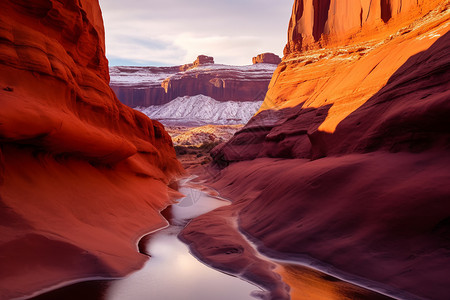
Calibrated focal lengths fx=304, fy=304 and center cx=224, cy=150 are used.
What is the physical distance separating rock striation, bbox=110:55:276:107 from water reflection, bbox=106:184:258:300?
378ft

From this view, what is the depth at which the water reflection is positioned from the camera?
4.28m

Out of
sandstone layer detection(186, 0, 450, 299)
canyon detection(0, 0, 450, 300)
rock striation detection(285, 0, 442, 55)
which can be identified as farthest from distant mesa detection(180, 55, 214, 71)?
sandstone layer detection(186, 0, 450, 299)

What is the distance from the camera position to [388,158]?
611 centimetres

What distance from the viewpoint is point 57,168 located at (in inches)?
274

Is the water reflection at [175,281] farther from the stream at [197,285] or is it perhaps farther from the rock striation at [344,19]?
the rock striation at [344,19]

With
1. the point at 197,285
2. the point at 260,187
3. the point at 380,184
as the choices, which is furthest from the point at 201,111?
the point at 197,285

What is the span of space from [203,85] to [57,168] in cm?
12310

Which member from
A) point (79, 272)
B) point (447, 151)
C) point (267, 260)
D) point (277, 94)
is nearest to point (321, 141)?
point (447, 151)

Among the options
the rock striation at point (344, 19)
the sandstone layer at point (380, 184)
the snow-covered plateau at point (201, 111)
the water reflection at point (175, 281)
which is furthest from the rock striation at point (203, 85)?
the water reflection at point (175, 281)

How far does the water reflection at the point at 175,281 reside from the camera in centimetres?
428

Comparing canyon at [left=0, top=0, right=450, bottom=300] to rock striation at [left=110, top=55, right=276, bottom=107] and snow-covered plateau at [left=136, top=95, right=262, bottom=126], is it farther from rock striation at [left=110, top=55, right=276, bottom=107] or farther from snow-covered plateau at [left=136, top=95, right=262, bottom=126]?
rock striation at [left=110, top=55, right=276, bottom=107]

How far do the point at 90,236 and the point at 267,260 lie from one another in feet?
10.6

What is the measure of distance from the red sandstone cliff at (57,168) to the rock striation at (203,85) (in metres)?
112

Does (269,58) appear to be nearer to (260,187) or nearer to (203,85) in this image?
(203,85)
